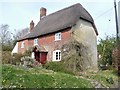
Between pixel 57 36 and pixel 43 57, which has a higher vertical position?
pixel 57 36

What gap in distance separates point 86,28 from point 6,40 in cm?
3544

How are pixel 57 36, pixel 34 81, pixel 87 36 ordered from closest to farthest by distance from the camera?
1. pixel 34 81
2. pixel 57 36
3. pixel 87 36

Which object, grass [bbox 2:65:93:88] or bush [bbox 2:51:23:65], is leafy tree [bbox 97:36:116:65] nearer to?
bush [bbox 2:51:23:65]

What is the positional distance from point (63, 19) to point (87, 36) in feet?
15.8

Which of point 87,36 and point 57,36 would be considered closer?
point 57,36

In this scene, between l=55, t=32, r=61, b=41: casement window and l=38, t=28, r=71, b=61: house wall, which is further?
l=55, t=32, r=61, b=41: casement window

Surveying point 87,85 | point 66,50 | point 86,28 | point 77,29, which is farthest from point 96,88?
point 86,28

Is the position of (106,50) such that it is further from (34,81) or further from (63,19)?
(34,81)

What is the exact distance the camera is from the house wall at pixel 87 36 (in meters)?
31.0

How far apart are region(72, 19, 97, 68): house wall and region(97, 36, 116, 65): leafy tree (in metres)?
8.50

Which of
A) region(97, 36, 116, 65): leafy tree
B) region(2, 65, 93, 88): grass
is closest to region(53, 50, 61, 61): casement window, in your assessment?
region(97, 36, 116, 65): leafy tree

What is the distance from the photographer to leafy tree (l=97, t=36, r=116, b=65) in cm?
4252

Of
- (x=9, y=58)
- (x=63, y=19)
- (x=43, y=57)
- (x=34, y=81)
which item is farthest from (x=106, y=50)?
(x=34, y=81)

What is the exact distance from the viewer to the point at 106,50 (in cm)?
4381
